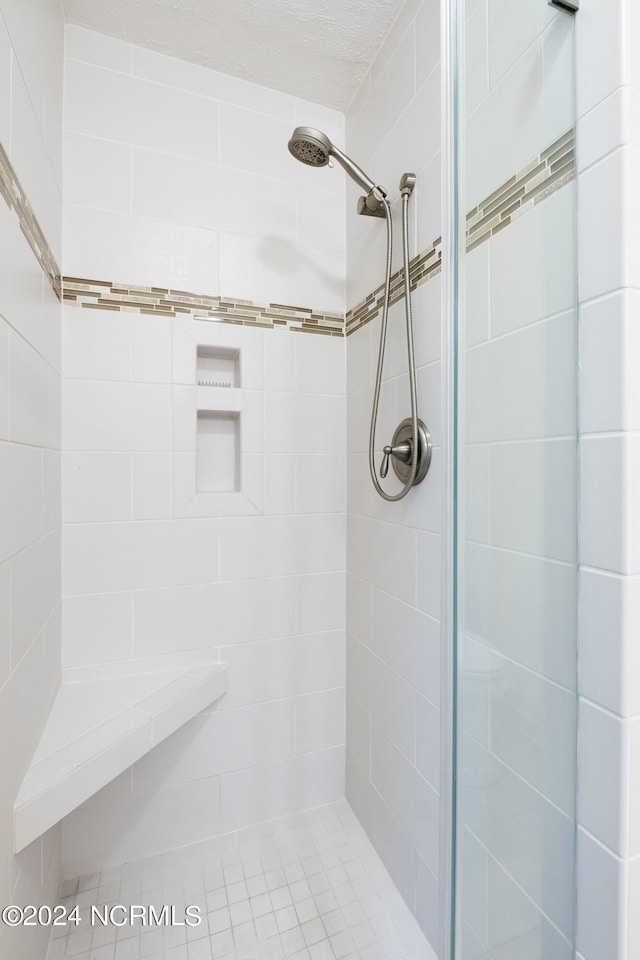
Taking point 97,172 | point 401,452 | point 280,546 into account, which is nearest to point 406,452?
point 401,452

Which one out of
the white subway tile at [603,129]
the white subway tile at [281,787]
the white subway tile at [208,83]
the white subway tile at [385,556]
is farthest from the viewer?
the white subway tile at [281,787]

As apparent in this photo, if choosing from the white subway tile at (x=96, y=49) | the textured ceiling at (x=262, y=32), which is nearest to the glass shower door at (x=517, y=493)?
the textured ceiling at (x=262, y=32)

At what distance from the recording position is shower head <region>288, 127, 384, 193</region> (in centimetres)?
104

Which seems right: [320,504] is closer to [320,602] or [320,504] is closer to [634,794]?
[320,602]

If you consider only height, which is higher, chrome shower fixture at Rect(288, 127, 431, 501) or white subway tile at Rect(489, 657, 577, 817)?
chrome shower fixture at Rect(288, 127, 431, 501)

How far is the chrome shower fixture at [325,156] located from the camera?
1040 mm

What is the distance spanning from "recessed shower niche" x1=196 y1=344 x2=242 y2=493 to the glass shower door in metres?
0.92

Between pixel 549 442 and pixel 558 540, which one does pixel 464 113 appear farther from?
pixel 558 540

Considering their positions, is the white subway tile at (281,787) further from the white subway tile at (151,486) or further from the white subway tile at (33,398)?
the white subway tile at (33,398)

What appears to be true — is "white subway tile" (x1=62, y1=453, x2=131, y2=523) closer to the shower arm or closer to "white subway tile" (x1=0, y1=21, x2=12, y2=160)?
"white subway tile" (x1=0, y1=21, x2=12, y2=160)

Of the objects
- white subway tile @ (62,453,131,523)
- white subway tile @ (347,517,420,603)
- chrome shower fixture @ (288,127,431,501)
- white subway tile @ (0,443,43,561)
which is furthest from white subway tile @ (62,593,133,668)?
chrome shower fixture @ (288,127,431,501)

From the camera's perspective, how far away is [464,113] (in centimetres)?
54

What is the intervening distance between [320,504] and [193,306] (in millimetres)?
724

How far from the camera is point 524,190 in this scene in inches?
22.5
